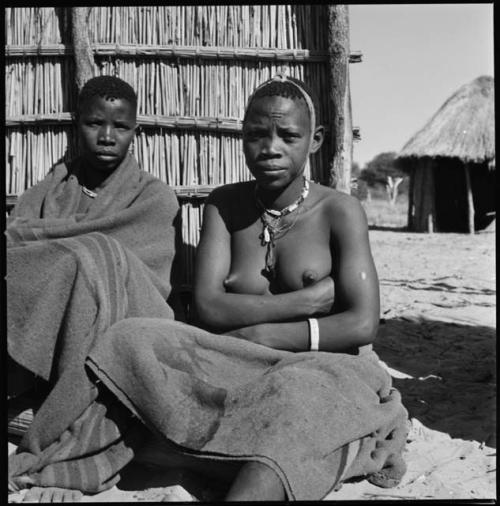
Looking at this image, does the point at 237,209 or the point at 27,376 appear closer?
the point at 27,376

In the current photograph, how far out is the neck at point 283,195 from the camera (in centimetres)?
307

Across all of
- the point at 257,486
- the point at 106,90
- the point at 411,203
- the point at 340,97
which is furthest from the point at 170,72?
the point at 411,203

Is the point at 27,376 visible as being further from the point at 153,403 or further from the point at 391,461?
the point at 391,461

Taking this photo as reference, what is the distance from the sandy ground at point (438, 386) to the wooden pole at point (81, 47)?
7.56ft

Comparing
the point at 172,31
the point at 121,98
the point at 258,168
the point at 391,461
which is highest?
the point at 172,31

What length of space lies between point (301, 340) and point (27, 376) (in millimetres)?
1235

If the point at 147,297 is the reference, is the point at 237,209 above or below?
above

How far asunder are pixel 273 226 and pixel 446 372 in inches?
69.1

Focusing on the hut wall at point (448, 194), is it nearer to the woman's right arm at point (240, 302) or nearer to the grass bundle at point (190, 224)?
the grass bundle at point (190, 224)

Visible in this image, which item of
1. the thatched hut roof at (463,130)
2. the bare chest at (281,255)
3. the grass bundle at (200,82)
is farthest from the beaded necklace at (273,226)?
the thatched hut roof at (463,130)

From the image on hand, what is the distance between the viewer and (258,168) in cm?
291

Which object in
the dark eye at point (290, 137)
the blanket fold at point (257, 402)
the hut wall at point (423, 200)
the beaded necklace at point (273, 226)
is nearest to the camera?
the blanket fold at point (257, 402)

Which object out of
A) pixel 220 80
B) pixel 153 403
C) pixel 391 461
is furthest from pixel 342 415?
pixel 220 80

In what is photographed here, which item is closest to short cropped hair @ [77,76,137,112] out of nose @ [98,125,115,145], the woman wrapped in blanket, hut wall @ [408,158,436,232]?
the woman wrapped in blanket
